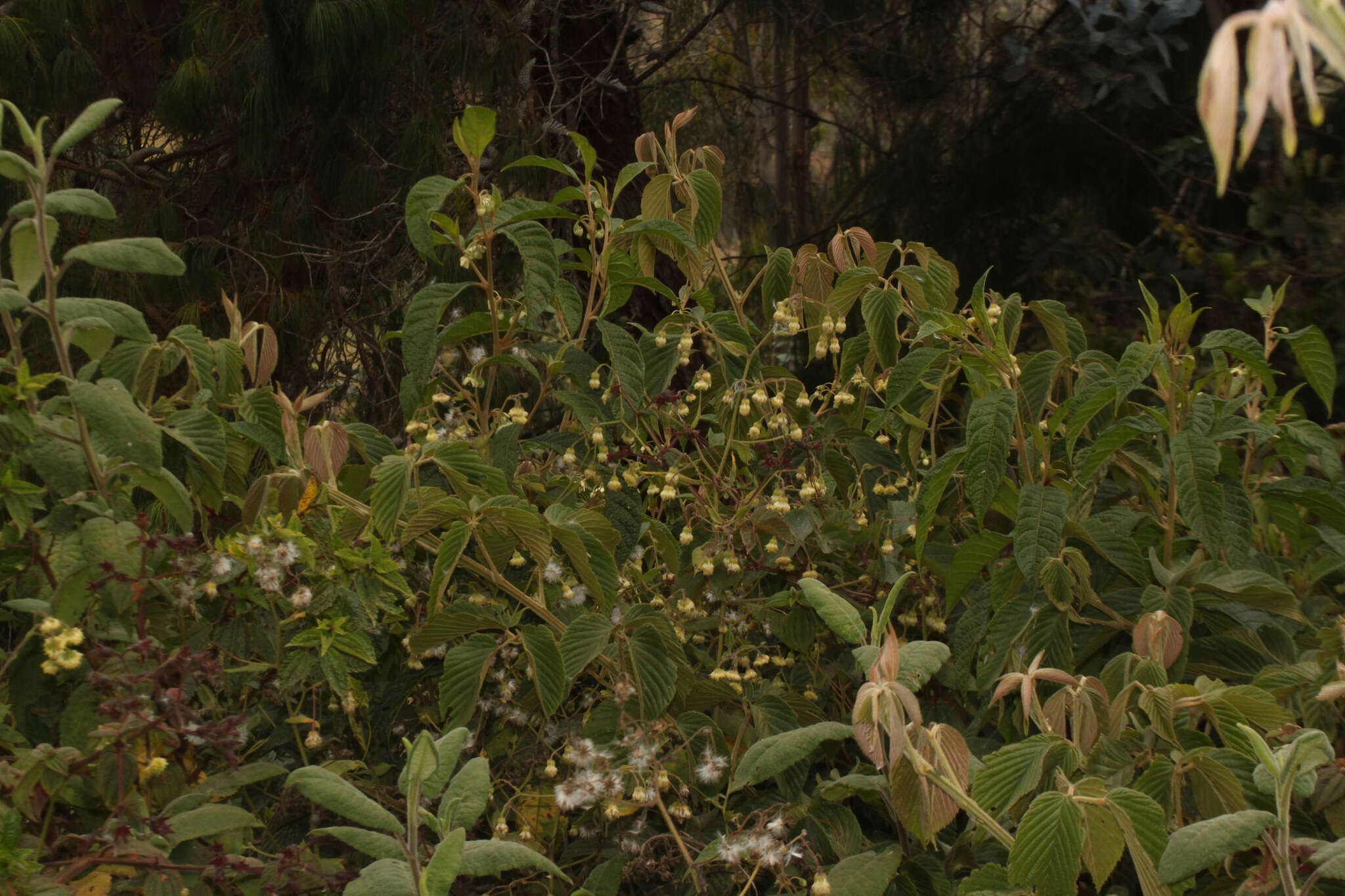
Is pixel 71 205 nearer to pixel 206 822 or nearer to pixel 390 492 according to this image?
pixel 390 492

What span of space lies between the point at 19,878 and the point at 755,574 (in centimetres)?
72

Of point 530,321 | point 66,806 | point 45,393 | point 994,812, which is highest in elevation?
point 530,321

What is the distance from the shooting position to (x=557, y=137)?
343 centimetres

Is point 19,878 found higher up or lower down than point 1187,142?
lower down

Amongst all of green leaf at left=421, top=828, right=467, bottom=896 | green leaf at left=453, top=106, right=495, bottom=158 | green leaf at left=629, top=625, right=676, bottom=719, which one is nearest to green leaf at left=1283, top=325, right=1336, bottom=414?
green leaf at left=629, top=625, right=676, bottom=719

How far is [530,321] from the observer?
1267 mm

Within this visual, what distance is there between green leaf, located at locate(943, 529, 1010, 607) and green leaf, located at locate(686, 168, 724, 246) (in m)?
0.47

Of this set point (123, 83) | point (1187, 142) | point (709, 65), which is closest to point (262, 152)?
point (123, 83)

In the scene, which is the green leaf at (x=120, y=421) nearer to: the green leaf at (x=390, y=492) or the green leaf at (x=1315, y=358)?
the green leaf at (x=390, y=492)

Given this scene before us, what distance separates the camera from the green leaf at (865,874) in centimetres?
90

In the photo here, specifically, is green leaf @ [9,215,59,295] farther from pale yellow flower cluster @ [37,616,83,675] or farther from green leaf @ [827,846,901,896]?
green leaf @ [827,846,901,896]

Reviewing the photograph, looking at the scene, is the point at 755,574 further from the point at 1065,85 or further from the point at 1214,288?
the point at 1065,85

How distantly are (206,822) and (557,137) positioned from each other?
2790 mm

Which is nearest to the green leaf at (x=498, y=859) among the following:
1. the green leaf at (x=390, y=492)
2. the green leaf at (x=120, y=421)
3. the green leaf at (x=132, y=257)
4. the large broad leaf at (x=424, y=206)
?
the green leaf at (x=390, y=492)
